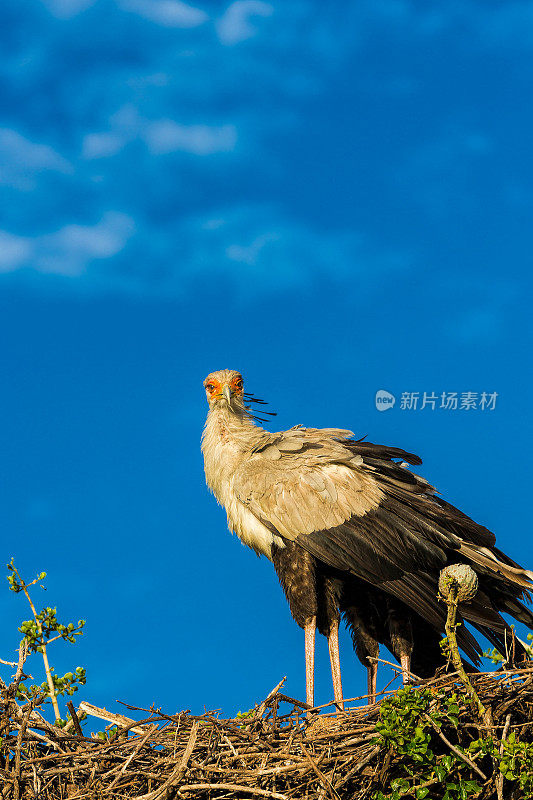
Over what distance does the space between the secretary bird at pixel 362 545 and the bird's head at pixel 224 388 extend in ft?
2.10

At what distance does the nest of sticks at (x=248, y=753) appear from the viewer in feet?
16.2

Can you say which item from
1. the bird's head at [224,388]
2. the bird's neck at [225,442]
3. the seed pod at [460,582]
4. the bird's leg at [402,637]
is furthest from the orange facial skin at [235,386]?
the seed pod at [460,582]

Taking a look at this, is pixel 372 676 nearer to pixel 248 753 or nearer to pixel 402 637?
pixel 402 637

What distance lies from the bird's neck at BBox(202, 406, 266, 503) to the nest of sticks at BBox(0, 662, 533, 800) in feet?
8.45

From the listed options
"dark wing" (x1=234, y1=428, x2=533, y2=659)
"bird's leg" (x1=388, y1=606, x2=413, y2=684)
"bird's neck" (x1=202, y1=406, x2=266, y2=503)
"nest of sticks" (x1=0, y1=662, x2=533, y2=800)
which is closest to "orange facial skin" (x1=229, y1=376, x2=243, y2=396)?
"bird's neck" (x1=202, y1=406, x2=266, y2=503)

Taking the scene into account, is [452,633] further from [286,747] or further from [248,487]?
[248,487]

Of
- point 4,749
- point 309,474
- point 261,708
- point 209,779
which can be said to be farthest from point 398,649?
point 4,749

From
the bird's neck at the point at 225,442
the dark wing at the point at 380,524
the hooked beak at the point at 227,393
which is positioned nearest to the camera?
the dark wing at the point at 380,524

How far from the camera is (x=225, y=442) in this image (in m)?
7.90

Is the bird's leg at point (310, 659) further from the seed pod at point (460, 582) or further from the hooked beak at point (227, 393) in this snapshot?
the seed pod at point (460, 582)

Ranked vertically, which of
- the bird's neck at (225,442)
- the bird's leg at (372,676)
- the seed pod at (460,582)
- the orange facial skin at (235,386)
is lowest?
the seed pod at (460,582)

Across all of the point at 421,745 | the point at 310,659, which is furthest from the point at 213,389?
the point at 421,745

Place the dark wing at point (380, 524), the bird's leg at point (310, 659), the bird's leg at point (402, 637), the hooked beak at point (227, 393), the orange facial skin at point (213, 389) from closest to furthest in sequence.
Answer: the dark wing at point (380, 524)
the bird's leg at point (310, 659)
the bird's leg at point (402, 637)
the hooked beak at point (227, 393)
the orange facial skin at point (213, 389)

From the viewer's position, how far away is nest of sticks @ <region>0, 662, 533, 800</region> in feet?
16.2
